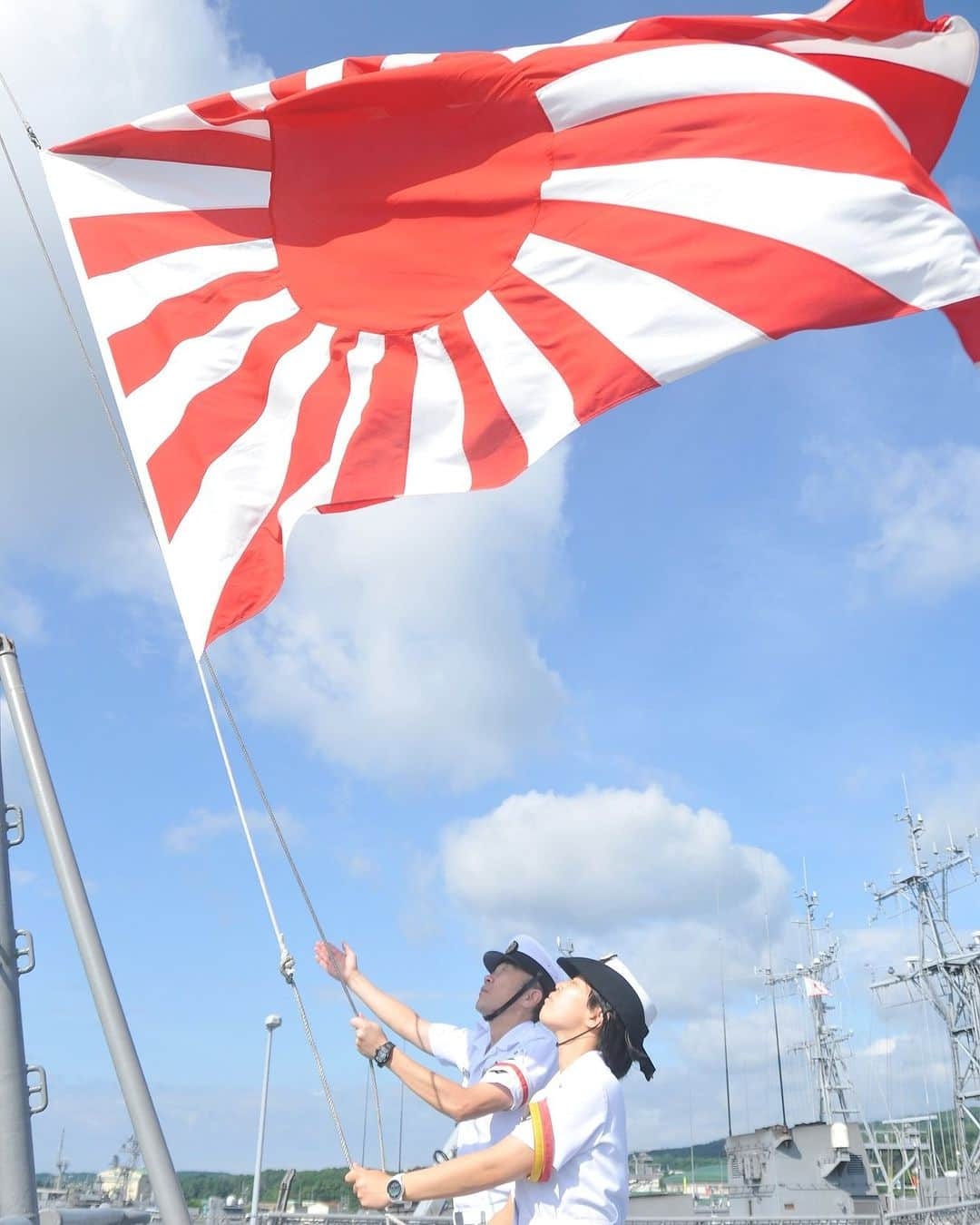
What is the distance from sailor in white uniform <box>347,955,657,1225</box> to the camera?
228 centimetres

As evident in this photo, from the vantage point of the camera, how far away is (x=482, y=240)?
454 centimetres

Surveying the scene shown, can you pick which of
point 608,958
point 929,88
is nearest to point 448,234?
point 929,88

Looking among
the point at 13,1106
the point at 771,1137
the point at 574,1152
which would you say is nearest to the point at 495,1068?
the point at 574,1152

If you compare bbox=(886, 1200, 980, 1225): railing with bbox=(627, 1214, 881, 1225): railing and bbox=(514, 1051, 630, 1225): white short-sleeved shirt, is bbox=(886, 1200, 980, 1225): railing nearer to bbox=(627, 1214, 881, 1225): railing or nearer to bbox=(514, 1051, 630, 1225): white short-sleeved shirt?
bbox=(627, 1214, 881, 1225): railing

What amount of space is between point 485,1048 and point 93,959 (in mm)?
1450

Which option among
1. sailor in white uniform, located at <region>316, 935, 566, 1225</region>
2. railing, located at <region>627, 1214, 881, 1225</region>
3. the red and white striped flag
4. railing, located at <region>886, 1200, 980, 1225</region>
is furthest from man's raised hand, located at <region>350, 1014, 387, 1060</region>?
railing, located at <region>886, 1200, 980, 1225</region>

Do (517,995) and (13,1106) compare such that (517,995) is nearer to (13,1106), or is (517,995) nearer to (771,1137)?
(13,1106)

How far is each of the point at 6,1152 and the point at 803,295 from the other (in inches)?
150

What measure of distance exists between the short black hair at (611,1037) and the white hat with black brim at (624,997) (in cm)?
1

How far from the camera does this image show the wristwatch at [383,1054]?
9.28 feet

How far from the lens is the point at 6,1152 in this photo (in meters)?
2.99

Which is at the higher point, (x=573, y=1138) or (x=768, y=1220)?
(x=573, y=1138)

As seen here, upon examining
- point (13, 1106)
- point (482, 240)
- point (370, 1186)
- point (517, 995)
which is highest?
point (482, 240)

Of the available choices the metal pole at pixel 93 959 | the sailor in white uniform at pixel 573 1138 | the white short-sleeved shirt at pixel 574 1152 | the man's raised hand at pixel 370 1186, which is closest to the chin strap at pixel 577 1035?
the sailor in white uniform at pixel 573 1138
